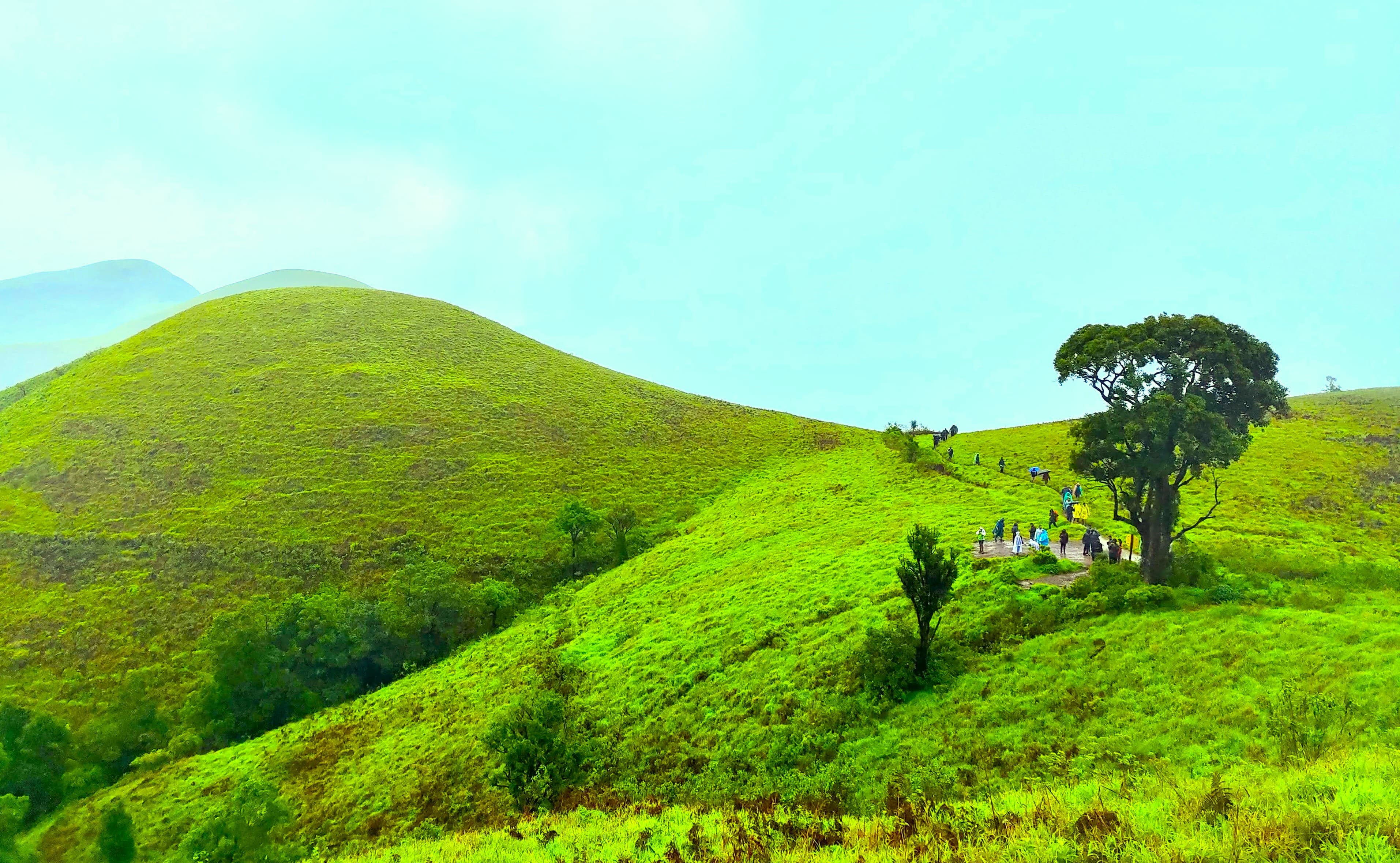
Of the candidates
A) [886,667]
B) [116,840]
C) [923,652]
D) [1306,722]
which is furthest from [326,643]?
[1306,722]

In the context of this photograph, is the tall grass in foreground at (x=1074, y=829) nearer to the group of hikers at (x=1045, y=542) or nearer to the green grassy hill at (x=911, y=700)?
the green grassy hill at (x=911, y=700)

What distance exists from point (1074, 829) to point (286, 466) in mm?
77135

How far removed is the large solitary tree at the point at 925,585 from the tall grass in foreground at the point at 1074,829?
795cm

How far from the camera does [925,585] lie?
2211 cm

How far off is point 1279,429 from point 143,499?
385 feet

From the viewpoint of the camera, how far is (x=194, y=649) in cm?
4419

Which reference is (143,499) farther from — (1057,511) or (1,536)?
(1057,511)

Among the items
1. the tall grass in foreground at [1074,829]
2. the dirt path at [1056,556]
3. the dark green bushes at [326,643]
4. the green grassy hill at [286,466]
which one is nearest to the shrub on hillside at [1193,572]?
the dirt path at [1056,556]

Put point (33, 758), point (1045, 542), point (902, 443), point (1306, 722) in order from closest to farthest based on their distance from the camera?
point (1306, 722) → point (1045, 542) → point (33, 758) → point (902, 443)

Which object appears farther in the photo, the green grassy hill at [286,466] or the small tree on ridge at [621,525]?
the small tree on ridge at [621,525]

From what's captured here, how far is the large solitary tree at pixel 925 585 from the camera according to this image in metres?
22.0

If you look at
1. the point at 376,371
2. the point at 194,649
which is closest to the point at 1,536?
the point at 194,649

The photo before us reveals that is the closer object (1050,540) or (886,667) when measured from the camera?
(886,667)

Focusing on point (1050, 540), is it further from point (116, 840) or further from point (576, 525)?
point (116, 840)
